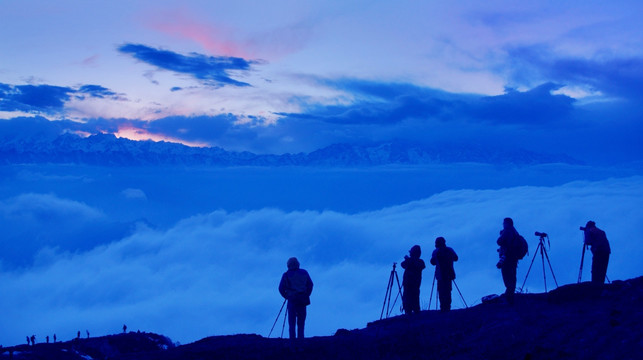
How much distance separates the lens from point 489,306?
1434cm

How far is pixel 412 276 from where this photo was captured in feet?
45.9

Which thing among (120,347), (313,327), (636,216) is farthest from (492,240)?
(120,347)

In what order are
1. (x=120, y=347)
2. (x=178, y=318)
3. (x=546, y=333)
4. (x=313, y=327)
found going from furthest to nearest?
(x=178, y=318)
(x=313, y=327)
(x=120, y=347)
(x=546, y=333)

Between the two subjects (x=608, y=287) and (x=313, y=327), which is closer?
(x=608, y=287)

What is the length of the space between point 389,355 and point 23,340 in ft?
616

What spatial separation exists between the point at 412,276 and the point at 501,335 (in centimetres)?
402

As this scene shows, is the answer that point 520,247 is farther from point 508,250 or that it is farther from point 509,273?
point 509,273

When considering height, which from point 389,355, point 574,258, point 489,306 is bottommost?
point 389,355

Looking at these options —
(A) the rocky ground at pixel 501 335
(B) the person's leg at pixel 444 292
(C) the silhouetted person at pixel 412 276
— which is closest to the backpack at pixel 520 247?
(A) the rocky ground at pixel 501 335

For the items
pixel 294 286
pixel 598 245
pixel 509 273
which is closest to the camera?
pixel 294 286

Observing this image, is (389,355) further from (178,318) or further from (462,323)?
(178,318)

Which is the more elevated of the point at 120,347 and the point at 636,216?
the point at 636,216

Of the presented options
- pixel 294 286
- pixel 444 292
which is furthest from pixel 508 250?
pixel 294 286

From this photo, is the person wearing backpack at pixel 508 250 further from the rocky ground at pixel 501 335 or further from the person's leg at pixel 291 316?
the person's leg at pixel 291 316
